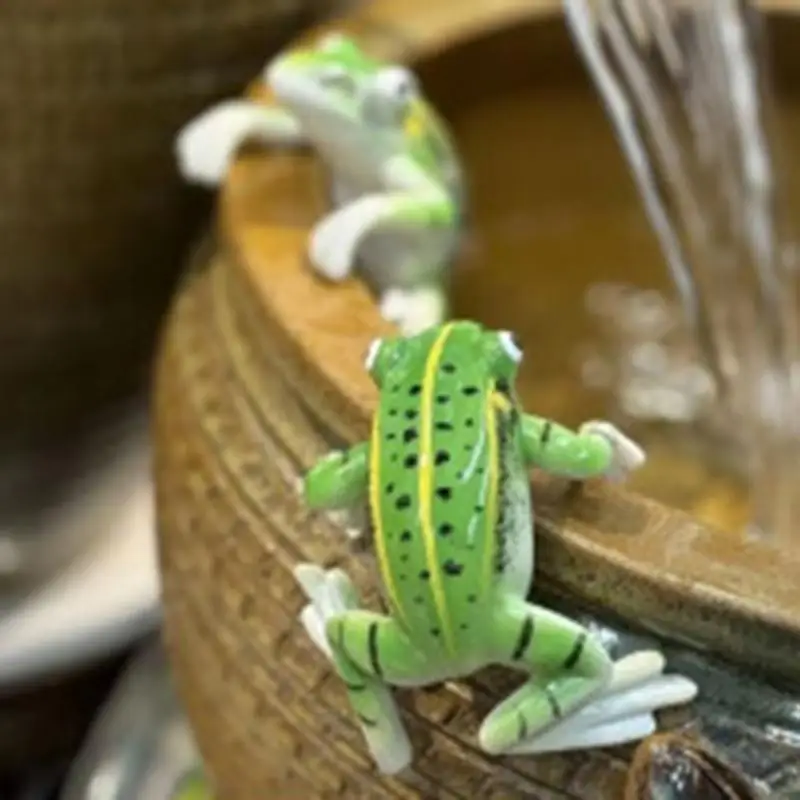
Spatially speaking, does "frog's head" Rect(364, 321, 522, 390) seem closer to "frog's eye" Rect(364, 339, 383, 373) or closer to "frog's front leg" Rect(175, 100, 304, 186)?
"frog's eye" Rect(364, 339, 383, 373)

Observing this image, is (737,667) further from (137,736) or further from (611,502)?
(137,736)

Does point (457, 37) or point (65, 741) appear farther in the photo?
point (65, 741)

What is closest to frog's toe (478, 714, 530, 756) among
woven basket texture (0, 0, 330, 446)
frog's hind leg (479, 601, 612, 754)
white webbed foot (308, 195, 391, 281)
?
frog's hind leg (479, 601, 612, 754)

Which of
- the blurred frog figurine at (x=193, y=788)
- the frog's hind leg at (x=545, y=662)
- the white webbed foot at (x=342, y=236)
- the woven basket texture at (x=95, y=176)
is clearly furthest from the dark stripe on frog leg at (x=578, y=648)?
the woven basket texture at (x=95, y=176)

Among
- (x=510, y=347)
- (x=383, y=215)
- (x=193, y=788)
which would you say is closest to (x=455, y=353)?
(x=510, y=347)

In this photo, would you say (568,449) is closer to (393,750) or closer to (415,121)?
(393,750)

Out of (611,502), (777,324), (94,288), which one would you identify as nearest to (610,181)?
(777,324)
